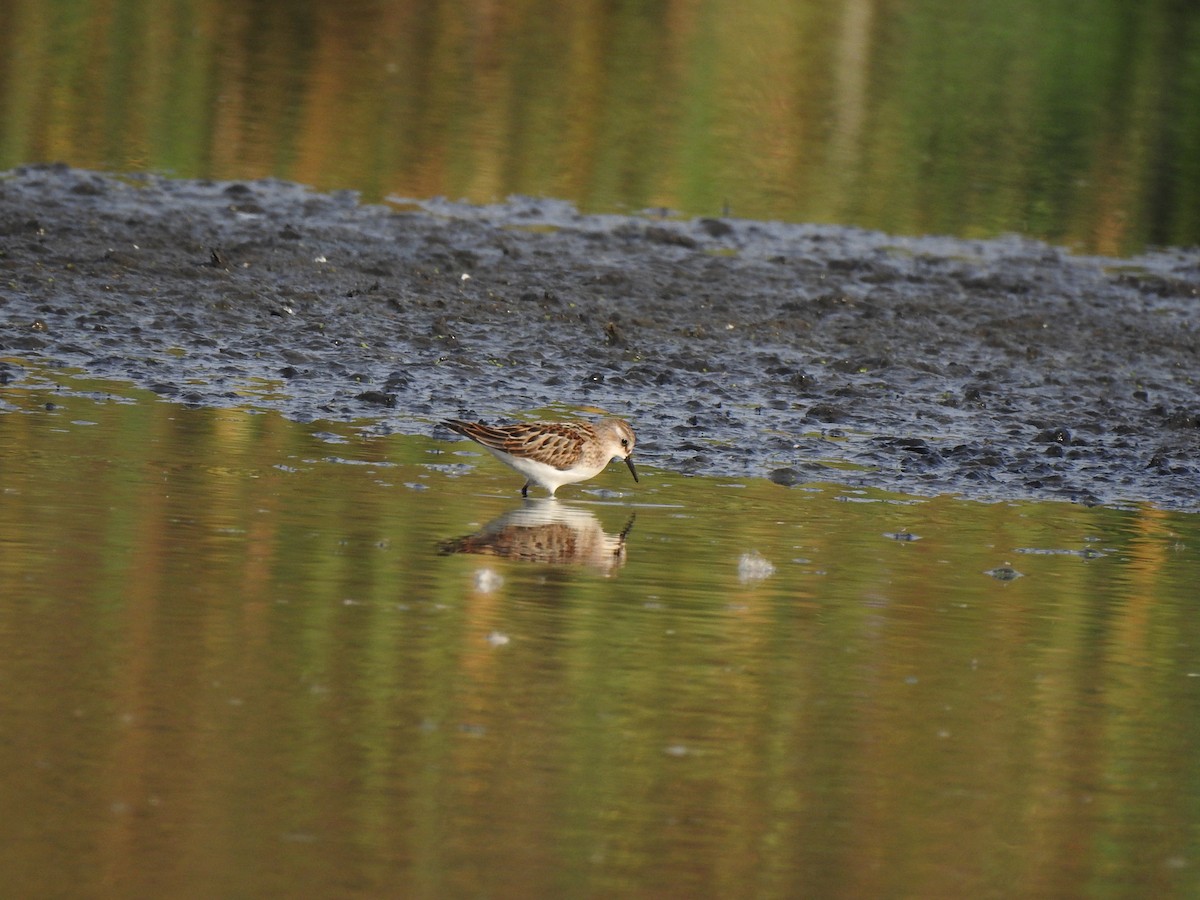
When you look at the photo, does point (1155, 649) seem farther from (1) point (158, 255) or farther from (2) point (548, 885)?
(1) point (158, 255)

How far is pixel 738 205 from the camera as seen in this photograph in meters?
17.7

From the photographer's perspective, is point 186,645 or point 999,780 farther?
point 186,645

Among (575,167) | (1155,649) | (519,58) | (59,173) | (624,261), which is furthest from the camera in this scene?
(519,58)

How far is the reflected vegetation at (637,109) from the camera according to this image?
706 inches

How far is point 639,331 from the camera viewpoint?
1252 cm

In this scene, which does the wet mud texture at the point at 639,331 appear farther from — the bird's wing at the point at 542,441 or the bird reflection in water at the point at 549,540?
the bird reflection in water at the point at 549,540

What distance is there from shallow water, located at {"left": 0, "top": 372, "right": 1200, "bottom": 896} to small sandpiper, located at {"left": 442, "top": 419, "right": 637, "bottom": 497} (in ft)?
0.58

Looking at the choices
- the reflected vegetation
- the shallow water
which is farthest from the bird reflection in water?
the reflected vegetation

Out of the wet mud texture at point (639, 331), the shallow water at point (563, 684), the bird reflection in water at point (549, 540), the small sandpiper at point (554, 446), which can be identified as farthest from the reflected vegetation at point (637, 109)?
the shallow water at point (563, 684)

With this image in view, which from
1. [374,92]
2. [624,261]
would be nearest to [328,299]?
[624,261]

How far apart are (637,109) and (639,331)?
9.89m

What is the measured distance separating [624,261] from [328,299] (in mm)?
2778

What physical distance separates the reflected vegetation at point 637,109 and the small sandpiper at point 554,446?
7376 mm

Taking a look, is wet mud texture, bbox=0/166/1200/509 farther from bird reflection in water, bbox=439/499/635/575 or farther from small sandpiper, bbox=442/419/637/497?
bird reflection in water, bbox=439/499/635/575
